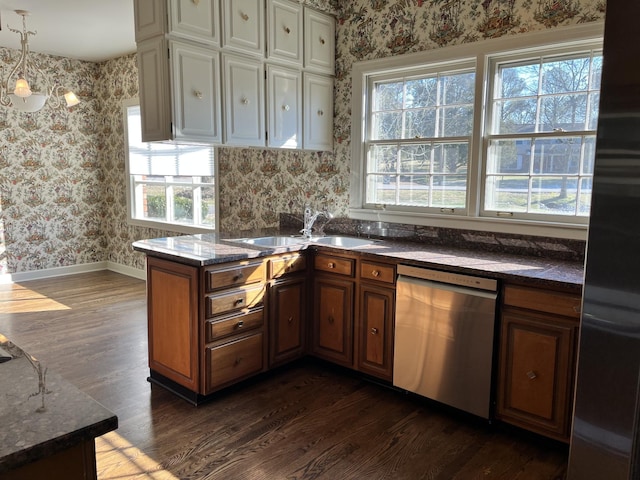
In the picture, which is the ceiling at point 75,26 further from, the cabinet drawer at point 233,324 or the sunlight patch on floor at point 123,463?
the sunlight patch on floor at point 123,463

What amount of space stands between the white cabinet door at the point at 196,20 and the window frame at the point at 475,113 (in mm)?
1166

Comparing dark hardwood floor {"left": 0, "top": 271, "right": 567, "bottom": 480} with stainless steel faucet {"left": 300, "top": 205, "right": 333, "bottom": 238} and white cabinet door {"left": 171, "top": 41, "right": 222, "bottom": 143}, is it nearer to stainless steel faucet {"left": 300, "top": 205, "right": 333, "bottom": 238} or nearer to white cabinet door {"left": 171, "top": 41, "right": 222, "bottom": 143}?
stainless steel faucet {"left": 300, "top": 205, "right": 333, "bottom": 238}

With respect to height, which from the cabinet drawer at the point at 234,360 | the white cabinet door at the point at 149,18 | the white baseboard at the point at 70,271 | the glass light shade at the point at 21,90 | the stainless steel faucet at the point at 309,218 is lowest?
the white baseboard at the point at 70,271

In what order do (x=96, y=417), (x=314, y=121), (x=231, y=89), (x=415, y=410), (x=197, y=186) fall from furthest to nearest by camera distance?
1. (x=197, y=186)
2. (x=314, y=121)
3. (x=231, y=89)
4. (x=415, y=410)
5. (x=96, y=417)

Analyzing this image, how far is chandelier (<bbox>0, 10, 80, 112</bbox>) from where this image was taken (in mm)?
3713

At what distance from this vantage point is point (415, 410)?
2850 mm

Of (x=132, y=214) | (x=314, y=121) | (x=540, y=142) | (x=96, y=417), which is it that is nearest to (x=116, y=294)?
(x=132, y=214)

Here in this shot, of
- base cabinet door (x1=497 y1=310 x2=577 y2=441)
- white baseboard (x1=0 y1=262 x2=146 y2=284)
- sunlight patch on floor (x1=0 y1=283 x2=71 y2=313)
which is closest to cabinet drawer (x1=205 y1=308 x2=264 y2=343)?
base cabinet door (x1=497 y1=310 x2=577 y2=441)

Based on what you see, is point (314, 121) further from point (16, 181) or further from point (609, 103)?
point (16, 181)

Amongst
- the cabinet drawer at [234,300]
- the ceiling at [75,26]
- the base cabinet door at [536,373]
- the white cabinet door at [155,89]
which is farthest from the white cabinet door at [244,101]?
the base cabinet door at [536,373]

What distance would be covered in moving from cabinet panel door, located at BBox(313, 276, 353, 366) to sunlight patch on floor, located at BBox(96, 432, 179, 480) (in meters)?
1.37

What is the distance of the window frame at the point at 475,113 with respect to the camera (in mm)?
2797

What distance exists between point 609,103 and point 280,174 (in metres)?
3.58

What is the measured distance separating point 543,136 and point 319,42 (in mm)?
1798
